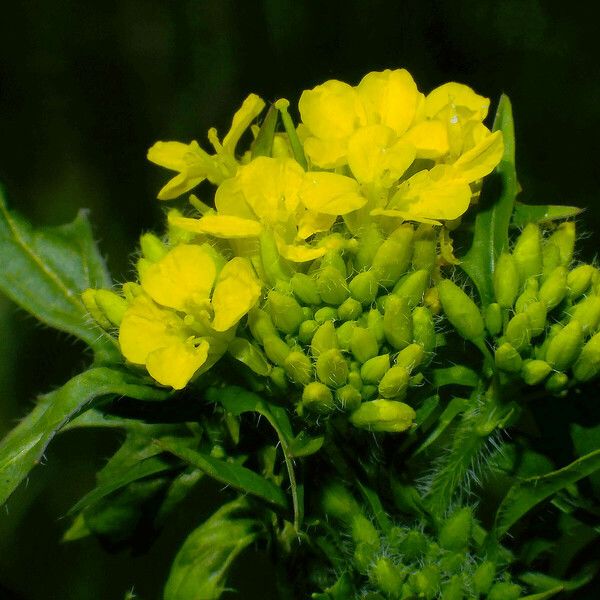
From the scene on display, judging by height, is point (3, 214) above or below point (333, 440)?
above

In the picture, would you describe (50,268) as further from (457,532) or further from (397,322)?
(457,532)

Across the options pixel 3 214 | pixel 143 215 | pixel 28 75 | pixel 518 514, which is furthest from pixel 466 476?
pixel 28 75

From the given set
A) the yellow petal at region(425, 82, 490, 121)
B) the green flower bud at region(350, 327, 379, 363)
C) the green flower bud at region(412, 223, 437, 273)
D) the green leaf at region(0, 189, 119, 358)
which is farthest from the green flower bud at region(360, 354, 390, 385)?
the green leaf at region(0, 189, 119, 358)

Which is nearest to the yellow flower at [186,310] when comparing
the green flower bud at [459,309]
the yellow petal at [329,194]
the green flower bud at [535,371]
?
the yellow petal at [329,194]

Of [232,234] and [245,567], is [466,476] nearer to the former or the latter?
[232,234]

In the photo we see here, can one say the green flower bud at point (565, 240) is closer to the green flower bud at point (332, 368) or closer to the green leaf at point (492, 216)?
the green leaf at point (492, 216)

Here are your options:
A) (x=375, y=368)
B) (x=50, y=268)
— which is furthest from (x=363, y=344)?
(x=50, y=268)
